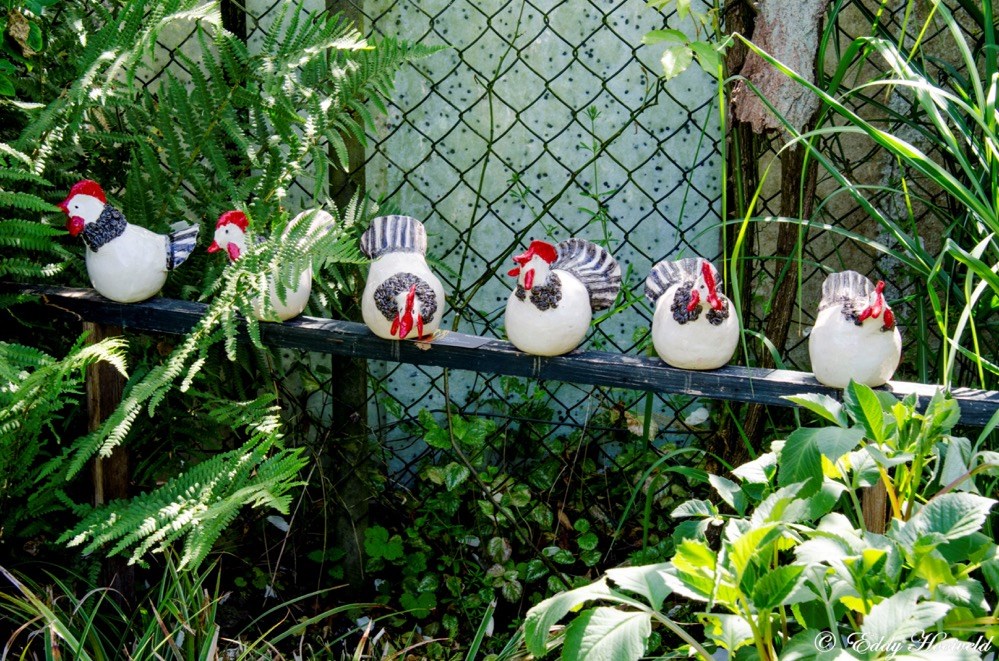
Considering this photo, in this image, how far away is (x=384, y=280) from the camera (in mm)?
1662

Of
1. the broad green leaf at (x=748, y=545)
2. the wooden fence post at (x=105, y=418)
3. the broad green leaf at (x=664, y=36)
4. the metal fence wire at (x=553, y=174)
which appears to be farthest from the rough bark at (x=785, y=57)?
the wooden fence post at (x=105, y=418)

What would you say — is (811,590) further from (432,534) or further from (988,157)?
(432,534)

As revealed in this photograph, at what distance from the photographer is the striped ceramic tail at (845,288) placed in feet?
5.03

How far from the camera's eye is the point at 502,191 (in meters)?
2.55

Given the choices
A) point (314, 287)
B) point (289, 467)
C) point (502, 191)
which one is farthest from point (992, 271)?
point (502, 191)

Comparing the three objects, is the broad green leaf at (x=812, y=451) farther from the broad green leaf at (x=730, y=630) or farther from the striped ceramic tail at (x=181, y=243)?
the striped ceramic tail at (x=181, y=243)

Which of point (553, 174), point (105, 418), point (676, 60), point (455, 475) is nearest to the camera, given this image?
point (676, 60)

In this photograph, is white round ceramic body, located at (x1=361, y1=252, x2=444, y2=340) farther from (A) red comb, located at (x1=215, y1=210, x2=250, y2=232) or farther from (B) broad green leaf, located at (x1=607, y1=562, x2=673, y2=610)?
(B) broad green leaf, located at (x1=607, y1=562, x2=673, y2=610)

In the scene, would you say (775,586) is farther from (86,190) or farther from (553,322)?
(86,190)

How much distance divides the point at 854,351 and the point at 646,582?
620mm

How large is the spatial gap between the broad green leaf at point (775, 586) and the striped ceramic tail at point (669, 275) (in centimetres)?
72

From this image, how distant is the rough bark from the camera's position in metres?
1.72

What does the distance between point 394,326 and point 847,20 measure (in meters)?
1.47

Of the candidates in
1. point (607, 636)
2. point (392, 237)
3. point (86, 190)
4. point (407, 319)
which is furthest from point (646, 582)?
point (86, 190)
